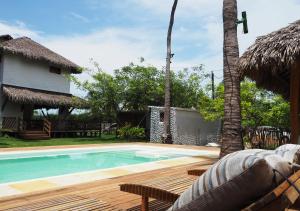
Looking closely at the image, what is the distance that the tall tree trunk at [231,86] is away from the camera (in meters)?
7.60

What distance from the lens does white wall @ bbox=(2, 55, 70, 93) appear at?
19203 mm

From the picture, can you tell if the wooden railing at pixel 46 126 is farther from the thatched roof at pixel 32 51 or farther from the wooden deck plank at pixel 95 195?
the wooden deck plank at pixel 95 195

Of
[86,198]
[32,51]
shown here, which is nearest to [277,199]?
[86,198]

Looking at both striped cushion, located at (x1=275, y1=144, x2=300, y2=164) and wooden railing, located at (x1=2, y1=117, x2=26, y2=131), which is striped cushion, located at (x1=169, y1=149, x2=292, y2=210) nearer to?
striped cushion, located at (x1=275, y1=144, x2=300, y2=164)

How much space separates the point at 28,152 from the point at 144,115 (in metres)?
9.70

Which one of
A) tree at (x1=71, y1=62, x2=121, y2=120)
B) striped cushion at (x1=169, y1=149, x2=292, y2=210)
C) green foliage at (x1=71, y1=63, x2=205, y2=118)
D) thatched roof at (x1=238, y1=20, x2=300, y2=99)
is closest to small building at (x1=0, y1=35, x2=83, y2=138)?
tree at (x1=71, y1=62, x2=121, y2=120)

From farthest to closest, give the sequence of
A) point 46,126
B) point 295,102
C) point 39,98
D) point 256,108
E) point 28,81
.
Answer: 1. point 28,81
2. point 46,126
3. point 39,98
4. point 256,108
5. point 295,102

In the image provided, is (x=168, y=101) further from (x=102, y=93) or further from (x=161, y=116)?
(x=102, y=93)

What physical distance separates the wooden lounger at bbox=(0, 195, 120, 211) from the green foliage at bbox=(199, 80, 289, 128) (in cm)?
1131

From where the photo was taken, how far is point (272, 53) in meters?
7.31

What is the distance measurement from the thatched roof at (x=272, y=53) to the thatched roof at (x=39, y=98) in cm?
1349

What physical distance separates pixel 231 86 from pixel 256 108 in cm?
871

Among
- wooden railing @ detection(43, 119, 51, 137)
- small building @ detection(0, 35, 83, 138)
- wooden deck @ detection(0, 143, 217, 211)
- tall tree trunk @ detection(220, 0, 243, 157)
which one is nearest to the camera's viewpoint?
wooden deck @ detection(0, 143, 217, 211)

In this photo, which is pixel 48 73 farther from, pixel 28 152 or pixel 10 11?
pixel 28 152
